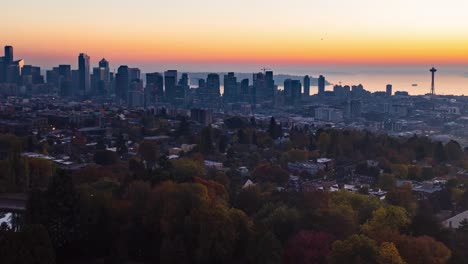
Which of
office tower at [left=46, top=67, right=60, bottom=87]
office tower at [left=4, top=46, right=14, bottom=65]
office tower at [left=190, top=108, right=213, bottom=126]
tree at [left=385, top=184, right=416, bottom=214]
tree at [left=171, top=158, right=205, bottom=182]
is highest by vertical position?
office tower at [left=4, top=46, right=14, bottom=65]

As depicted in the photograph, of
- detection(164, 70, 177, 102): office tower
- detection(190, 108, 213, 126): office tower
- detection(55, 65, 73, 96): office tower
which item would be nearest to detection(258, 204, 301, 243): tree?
detection(190, 108, 213, 126): office tower

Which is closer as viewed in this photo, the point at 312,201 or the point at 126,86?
the point at 312,201

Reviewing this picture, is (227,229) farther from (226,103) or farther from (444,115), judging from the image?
(226,103)

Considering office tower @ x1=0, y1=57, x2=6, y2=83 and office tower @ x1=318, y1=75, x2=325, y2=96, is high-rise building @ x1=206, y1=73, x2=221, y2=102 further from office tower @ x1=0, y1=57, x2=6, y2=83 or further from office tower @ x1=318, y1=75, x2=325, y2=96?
office tower @ x1=0, y1=57, x2=6, y2=83

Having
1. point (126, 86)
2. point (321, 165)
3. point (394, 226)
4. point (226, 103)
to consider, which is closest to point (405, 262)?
point (394, 226)

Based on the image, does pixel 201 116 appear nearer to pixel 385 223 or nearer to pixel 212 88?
pixel 212 88
